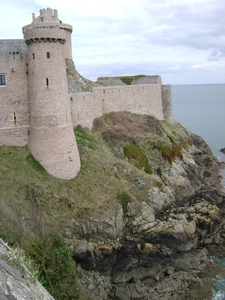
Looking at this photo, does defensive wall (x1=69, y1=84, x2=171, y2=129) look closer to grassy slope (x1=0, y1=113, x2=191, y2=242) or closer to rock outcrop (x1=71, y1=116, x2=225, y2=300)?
grassy slope (x1=0, y1=113, x2=191, y2=242)

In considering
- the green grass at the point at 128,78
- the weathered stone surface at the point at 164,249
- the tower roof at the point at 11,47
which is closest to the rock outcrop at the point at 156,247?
the weathered stone surface at the point at 164,249

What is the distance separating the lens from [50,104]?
3250cm

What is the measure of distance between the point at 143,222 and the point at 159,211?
3.19 m

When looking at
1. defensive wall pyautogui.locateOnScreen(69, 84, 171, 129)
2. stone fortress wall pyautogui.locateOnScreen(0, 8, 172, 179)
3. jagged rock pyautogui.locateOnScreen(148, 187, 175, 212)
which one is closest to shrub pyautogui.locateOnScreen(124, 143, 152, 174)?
jagged rock pyautogui.locateOnScreen(148, 187, 175, 212)

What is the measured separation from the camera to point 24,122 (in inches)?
1350

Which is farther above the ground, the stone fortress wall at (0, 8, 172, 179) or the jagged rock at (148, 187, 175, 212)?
the stone fortress wall at (0, 8, 172, 179)

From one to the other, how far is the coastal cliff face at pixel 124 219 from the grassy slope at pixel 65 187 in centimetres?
8

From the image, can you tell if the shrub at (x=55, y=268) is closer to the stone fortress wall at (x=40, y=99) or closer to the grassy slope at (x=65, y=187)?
the grassy slope at (x=65, y=187)

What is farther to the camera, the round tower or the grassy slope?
the round tower

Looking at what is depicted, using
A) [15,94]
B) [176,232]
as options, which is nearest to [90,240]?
[176,232]

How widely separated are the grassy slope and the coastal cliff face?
→ 82 millimetres

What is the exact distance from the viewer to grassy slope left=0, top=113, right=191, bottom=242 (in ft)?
96.4

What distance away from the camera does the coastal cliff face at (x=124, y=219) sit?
27406mm

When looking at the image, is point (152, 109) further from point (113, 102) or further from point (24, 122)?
point (24, 122)
